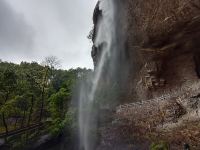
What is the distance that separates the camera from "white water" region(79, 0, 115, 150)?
30.5 m

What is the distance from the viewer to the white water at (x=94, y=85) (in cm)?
3053

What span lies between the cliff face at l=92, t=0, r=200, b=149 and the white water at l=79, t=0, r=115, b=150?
3409 mm

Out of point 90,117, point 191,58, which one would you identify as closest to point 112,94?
point 90,117

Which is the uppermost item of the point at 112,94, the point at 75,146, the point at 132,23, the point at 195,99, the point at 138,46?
the point at 132,23

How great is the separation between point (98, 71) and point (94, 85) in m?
1.80

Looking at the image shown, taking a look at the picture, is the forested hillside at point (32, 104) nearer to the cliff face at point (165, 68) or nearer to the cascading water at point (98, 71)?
the cascading water at point (98, 71)

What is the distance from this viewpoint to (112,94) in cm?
3309

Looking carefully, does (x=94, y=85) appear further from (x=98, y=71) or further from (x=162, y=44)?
(x=162, y=44)

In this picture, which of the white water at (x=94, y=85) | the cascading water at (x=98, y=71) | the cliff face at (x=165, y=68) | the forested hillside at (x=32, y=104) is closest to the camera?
the cliff face at (x=165, y=68)

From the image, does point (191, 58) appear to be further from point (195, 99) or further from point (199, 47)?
point (195, 99)

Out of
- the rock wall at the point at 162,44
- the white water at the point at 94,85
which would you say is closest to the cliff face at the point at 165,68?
the rock wall at the point at 162,44

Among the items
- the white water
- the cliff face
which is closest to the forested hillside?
the white water

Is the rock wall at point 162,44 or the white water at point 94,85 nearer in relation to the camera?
the rock wall at point 162,44

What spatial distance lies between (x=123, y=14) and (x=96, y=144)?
41.1 feet
